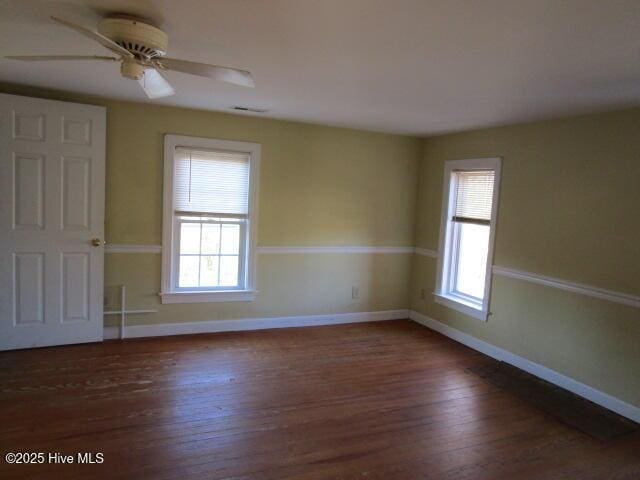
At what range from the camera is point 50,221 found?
11.9ft

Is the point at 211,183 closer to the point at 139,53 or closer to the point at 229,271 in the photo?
the point at 229,271

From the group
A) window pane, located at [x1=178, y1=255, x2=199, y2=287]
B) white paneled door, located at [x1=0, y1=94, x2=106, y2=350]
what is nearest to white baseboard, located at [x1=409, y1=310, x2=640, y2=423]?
window pane, located at [x1=178, y1=255, x2=199, y2=287]

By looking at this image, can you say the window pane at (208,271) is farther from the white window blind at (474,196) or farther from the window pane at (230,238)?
the white window blind at (474,196)

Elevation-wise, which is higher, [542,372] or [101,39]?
[101,39]

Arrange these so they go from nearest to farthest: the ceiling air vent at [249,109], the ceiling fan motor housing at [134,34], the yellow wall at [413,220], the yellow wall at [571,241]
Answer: the ceiling fan motor housing at [134,34] → the yellow wall at [571,241] → the yellow wall at [413,220] → the ceiling air vent at [249,109]

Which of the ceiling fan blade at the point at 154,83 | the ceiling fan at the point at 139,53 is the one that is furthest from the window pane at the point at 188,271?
the ceiling fan at the point at 139,53

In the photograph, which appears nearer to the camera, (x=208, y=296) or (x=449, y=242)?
(x=208, y=296)

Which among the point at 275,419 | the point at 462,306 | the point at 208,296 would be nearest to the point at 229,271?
the point at 208,296

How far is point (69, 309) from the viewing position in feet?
12.4

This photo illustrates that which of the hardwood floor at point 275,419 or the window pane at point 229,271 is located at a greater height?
the window pane at point 229,271

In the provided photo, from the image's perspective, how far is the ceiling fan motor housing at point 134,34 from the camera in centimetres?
191

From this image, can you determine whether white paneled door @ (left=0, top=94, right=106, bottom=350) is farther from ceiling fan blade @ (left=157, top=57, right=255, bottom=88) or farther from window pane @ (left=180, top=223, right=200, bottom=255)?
ceiling fan blade @ (left=157, top=57, right=255, bottom=88)

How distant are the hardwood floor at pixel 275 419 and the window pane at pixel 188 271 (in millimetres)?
620

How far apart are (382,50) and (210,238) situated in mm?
2745
